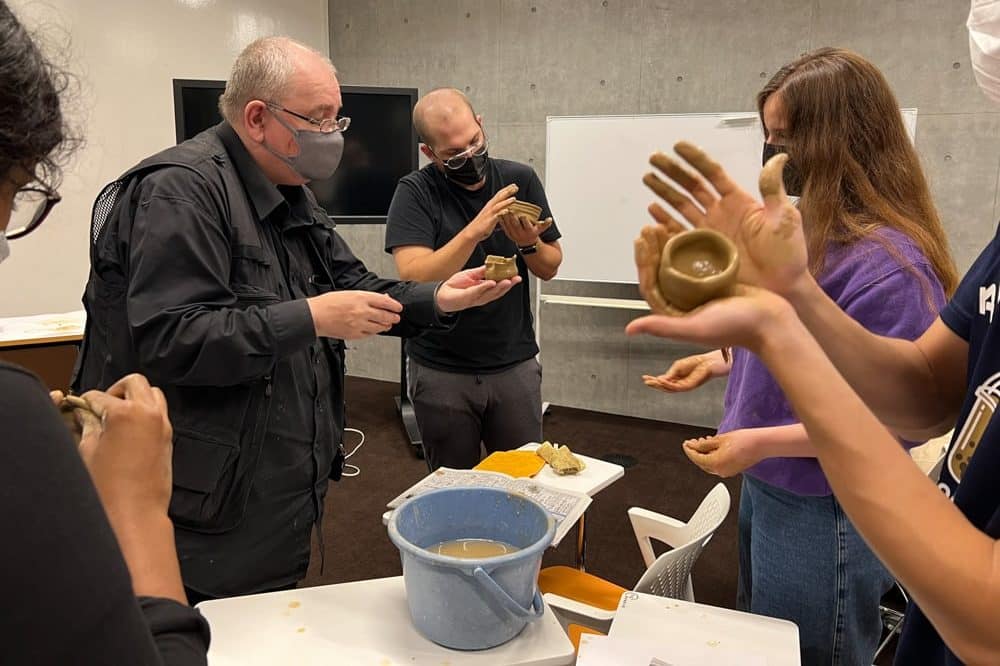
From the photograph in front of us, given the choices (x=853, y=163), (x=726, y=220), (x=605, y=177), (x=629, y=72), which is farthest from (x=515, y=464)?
(x=629, y=72)

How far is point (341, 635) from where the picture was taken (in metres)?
1.13

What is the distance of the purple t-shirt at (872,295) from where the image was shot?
→ 126cm

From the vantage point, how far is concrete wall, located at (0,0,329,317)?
3.95 m

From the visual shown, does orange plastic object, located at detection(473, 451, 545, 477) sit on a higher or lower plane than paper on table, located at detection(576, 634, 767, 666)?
lower

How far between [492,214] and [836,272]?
1110mm

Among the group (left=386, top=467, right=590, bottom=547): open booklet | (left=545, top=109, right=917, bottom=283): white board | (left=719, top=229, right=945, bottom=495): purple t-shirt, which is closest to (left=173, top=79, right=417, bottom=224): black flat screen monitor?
(left=545, top=109, right=917, bottom=283): white board

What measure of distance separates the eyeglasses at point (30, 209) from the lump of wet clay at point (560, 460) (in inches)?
58.1

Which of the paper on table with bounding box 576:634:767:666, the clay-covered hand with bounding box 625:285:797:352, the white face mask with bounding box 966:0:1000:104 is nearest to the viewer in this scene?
the clay-covered hand with bounding box 625:285:797:352

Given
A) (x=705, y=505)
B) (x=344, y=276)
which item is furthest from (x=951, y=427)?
(x=344, y=276)

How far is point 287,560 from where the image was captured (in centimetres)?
154

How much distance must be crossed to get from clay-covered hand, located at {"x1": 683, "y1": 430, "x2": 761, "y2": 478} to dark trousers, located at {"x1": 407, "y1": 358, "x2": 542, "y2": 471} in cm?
101

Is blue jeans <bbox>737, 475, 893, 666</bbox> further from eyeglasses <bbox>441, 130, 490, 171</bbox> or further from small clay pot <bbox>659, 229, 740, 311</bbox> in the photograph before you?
eyeglasses <bbox>441, 130, 490, 171</bbox>

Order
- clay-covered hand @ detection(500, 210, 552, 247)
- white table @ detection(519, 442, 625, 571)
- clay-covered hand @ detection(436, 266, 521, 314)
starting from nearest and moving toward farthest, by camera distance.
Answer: clay-covered hand @ detection(436, 266, 521, 314), white table @ detection(519, 442, 625, 571), clay-covered hand @ detection(500, 210, 552, 247)

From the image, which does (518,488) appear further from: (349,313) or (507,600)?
(507,600)
